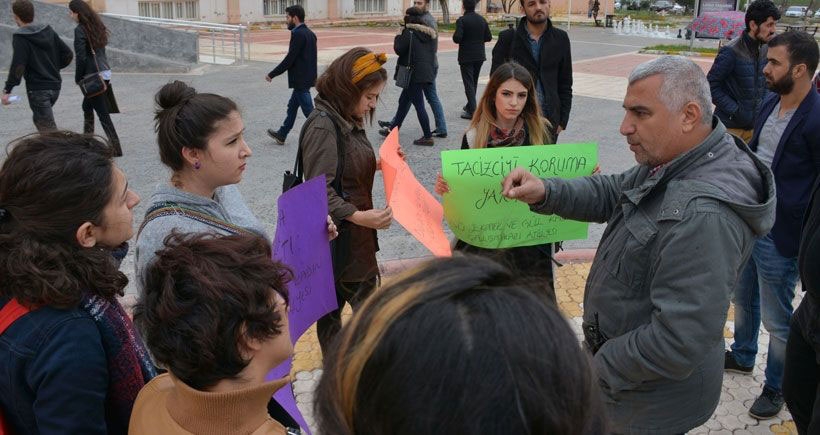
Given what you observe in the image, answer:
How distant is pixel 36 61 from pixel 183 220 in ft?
22.5

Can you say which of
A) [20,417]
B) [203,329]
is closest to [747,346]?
[203,329]

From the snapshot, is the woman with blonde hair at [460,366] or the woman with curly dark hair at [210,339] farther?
the woman with curly dark hair at [210,339]

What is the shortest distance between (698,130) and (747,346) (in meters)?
2.23

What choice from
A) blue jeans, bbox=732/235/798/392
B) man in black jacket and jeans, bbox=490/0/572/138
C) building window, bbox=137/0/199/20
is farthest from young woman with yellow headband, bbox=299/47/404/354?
building window, bbox=137/0/199/20

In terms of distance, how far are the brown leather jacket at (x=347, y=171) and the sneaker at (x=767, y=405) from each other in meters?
2.13

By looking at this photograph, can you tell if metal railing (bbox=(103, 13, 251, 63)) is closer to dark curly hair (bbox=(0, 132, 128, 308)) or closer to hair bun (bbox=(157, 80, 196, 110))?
hair bun (bbox=(157, 80, 196, 110))

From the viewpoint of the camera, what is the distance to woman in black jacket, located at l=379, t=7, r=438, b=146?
874 centimetres

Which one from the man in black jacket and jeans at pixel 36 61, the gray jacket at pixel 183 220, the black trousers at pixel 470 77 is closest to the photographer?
the gray jacket at pixel 183 220

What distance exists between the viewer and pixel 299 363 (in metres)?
3.89

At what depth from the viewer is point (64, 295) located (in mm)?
1613

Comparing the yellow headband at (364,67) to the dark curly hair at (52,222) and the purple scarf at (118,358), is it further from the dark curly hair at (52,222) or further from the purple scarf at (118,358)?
the purple scarf at (118,358)

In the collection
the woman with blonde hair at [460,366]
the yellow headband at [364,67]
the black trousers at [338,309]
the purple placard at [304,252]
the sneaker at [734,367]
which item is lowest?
the sneaker at [734,367]

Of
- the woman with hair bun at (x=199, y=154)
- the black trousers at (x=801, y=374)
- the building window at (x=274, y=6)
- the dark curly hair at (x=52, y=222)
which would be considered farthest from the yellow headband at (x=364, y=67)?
the building window at (x=274, y=6)

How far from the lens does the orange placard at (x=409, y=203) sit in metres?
3.28
